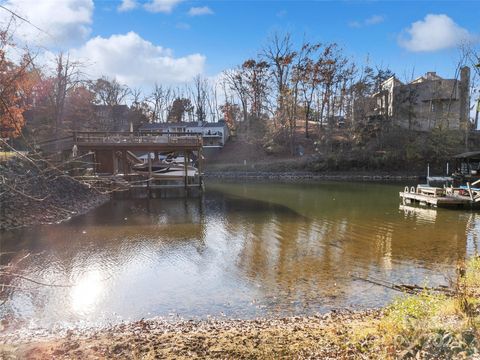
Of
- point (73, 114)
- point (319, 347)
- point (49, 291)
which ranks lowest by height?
point (49, 291)

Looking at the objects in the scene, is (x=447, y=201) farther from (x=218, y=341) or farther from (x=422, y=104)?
(x=422, y=104)

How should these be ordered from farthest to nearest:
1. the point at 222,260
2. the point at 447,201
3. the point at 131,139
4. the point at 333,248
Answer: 1. the point at 131,139
2. the point at 447,201
3. the point at 333,248
4. the point at 222,260

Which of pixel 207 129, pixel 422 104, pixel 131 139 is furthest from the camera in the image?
pixel 207 129

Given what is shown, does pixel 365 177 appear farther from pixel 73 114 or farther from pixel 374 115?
pixel 73 114

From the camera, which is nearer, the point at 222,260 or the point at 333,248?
the point at 222,260

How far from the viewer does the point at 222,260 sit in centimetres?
1279

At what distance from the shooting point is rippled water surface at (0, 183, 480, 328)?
8.95 meters

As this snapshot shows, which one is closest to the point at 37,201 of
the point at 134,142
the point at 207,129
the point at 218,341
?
the point at 218,341

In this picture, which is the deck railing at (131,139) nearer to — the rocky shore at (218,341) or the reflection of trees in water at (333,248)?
the reflection of trees in water at (333,248)

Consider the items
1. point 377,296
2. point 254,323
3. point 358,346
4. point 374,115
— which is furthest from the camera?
point 374,115

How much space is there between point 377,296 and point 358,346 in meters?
4.31

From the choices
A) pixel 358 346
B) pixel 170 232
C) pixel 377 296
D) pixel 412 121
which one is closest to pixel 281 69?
pixel 412 121

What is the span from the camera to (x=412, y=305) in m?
5.49

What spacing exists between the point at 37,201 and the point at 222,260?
7153 millimetres
